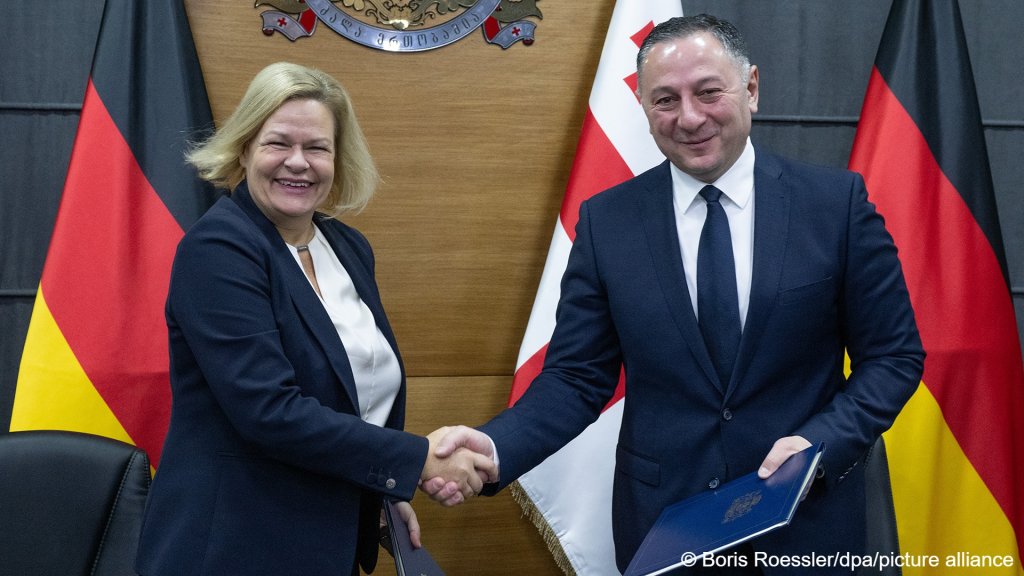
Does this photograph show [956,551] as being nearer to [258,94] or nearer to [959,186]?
[959,186]

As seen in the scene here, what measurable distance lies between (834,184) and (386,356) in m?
0.85

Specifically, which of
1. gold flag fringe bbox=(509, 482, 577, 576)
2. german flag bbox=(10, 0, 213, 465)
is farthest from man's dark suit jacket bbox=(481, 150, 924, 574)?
german flag bbox=(10, 0, 213, 465)

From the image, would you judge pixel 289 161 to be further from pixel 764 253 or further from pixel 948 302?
pixel 948 302

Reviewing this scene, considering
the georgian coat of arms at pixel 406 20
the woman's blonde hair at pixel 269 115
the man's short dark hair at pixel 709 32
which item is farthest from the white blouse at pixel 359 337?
the georgian coat of arms at pixel 406 20

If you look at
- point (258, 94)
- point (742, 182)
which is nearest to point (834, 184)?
point (742, 182)

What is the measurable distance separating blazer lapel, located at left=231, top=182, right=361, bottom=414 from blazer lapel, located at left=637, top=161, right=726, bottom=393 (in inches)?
22.1

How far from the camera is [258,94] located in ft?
5.19

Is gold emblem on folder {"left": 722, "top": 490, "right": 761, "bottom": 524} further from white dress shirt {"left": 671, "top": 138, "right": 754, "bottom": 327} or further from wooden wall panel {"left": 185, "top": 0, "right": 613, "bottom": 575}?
wooden wall panel {"left": 185, "top": 0, "right": 613, "bottom": 575}

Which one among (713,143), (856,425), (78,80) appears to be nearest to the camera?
(856,425)

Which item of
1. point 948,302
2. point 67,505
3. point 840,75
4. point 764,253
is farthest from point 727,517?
point 840,75

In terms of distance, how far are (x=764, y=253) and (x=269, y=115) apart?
877 millimetres

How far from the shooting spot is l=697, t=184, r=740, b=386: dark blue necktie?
1565 millimetres

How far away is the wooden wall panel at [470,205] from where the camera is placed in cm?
258

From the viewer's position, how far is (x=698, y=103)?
63.9 inches
